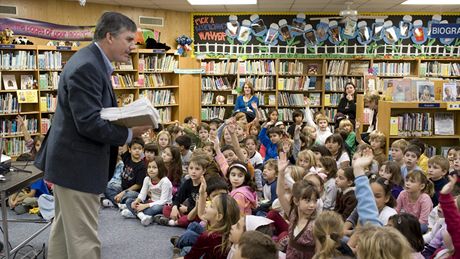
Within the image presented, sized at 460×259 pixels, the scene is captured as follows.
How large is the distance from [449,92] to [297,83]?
4.25 meters

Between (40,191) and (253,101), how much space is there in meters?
4.13

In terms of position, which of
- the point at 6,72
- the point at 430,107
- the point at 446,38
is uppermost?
the point at 446,38

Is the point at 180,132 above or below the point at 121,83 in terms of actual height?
below

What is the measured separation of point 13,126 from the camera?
24.0 ft

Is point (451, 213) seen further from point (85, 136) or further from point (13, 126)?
point (13, 126)

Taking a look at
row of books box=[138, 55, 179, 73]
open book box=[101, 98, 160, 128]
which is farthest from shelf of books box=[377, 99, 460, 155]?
Answer: row of books box=[138, 55, 179, 73]

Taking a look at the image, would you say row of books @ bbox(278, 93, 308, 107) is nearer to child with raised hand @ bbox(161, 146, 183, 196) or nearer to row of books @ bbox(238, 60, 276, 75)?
row of books @ bbox(238, 60, 276, 75)

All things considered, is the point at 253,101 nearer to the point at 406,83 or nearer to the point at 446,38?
the point at 406,83

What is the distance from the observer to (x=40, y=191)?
5199mm

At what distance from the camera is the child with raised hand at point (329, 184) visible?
3967 mm

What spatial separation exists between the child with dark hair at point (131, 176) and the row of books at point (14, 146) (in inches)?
109

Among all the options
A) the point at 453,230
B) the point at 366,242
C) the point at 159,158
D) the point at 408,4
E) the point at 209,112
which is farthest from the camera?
the point at 209,112

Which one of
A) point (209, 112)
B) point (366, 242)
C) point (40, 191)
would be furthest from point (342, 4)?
point (366, 242)

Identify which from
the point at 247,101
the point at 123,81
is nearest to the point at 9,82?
the point at 123,81
